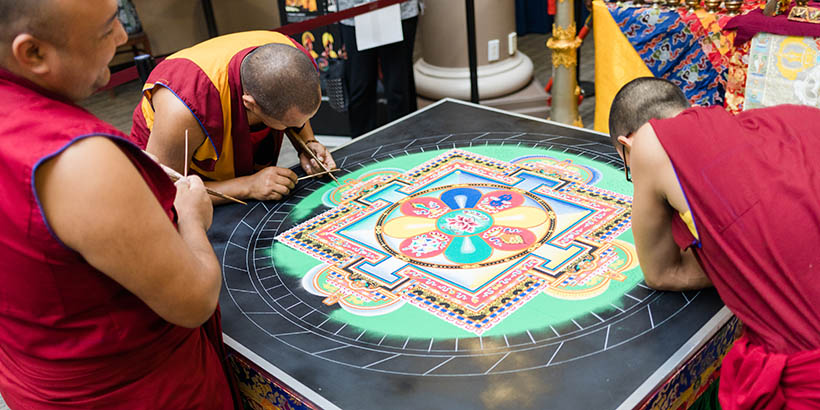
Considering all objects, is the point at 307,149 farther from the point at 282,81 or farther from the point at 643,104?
the point at 643,104

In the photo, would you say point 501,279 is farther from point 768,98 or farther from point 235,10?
point 235,10

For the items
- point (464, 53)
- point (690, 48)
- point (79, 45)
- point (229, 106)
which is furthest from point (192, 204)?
point (464, 53)

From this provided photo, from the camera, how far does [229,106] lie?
6.83 ft

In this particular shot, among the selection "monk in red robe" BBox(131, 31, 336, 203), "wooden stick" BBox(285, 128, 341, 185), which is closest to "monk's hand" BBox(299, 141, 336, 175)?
"wooden stick" BBox(285, 128, 341, 185)

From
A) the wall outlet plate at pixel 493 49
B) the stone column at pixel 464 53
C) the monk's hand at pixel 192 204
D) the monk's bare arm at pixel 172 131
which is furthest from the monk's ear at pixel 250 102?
the wall outlet plate at pixel 493 49

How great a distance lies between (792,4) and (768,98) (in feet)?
1.30

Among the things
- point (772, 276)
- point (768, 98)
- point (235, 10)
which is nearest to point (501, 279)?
point (772, 276)

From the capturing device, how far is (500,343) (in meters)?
1.41

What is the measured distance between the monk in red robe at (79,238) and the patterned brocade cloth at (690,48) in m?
2.48

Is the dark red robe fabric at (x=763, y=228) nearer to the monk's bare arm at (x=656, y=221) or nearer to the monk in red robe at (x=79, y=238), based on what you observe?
the monk's bare arm at (x=656, y=221)

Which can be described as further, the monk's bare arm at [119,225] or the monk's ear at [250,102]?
the monk's ear at [250,102]

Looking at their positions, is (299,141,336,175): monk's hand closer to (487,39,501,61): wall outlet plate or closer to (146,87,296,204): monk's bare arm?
(146,87,296,204): monk's bare arm

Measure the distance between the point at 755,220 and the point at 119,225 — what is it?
1.08 metres

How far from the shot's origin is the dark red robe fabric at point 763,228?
1215 mm
